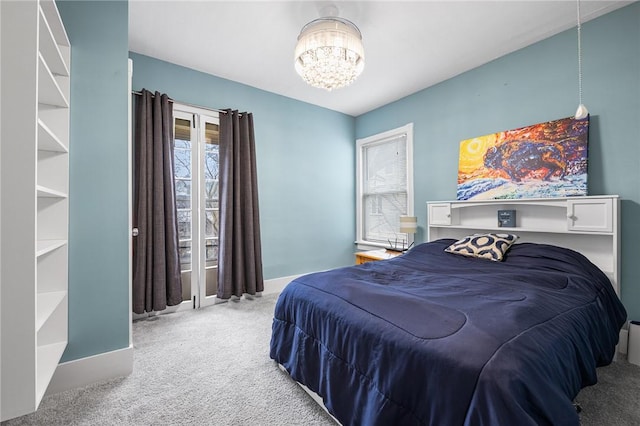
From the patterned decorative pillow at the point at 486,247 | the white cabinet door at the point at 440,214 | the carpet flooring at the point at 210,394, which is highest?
the white cabinet door at the point at 440,214

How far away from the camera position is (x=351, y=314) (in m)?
1.38

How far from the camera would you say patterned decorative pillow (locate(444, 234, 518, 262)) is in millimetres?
2318

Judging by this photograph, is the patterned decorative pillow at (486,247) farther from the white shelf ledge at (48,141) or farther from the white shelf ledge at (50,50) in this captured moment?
the white shelf ledge at (50,50)

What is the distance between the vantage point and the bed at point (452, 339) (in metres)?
0.90

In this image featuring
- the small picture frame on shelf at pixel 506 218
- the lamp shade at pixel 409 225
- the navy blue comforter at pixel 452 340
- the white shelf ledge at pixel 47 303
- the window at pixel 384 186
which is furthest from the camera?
the window at pixel 384 186

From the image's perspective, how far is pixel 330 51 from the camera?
204 centimetres

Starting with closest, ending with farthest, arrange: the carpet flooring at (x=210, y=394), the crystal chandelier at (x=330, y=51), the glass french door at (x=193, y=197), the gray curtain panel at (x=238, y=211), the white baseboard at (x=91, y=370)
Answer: the carpet flooring at (x=210, y=394) → the white baseboard at (x=91, y=370) → the crystal chandelier at (x=330, y=51) → the glass french door at (x=193, y=197) → the gray curtain panel at (x=238, y=211)

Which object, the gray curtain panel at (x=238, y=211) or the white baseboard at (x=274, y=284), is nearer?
the gray curtain panel at (x=238, y=211)

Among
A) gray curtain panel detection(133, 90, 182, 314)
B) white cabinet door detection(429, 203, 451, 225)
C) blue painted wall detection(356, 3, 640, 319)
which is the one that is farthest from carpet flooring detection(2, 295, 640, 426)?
white cabinet door detection(429, 203, 451, 225)

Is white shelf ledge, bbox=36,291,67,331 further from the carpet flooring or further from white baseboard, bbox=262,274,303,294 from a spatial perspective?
white baseboard, bbox=262,274,303,294

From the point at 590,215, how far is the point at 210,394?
2979mm

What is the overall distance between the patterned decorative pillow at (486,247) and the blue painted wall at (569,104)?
2.53 feet

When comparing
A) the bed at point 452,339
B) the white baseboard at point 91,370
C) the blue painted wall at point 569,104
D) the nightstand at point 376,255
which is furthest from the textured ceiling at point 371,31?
the white baseboard at point 91,370

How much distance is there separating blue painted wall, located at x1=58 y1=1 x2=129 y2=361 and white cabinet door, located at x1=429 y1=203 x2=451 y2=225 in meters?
2.96
